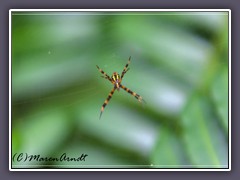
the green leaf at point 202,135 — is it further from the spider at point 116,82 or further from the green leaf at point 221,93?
the spider at point 116,82

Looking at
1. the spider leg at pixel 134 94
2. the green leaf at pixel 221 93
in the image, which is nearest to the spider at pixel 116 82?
the spider leg at pixel 134 94

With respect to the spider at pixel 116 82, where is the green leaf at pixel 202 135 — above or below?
below

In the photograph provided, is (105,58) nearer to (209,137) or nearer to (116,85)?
(116,85)

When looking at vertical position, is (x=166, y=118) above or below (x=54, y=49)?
below

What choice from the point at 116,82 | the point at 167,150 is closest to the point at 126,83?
the point at 116,82

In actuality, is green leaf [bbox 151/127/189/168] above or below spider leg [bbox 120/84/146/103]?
below

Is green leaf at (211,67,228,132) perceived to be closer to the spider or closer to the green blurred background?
the green blurred background

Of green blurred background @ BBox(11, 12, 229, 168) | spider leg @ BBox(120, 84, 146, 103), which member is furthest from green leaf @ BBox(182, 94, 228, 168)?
spider leg @ BBox(120, 84, 146, 103)

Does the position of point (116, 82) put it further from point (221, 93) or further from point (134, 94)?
point (221, 93)

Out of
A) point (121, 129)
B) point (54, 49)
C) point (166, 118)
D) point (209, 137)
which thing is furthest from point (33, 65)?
point (209, 137)
